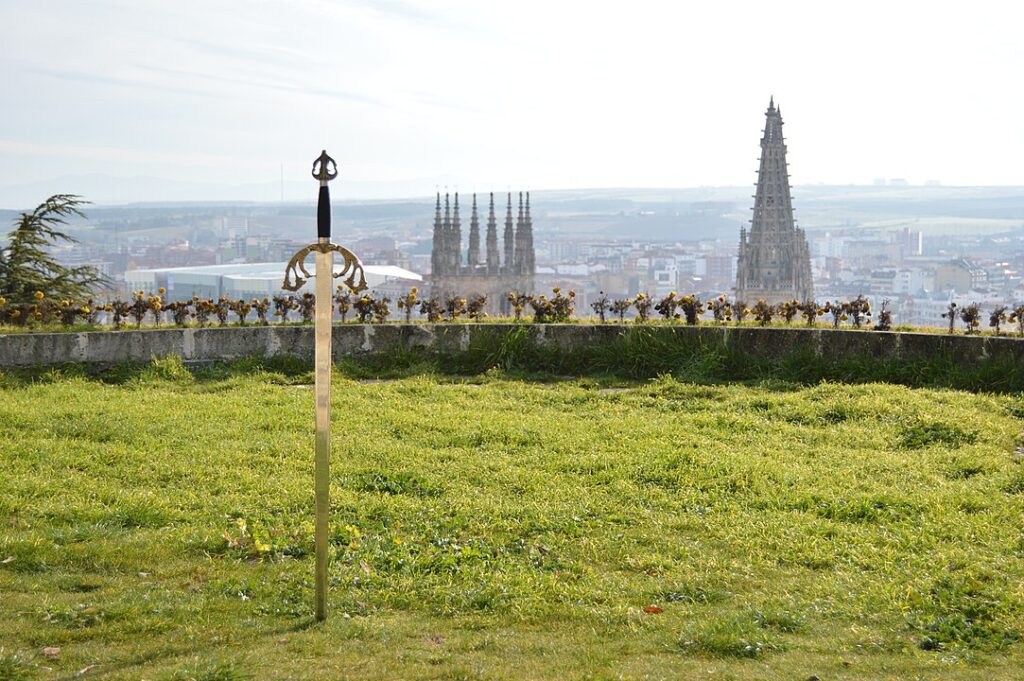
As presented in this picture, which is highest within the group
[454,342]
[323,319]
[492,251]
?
[492,251]

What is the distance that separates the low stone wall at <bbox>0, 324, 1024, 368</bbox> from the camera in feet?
37.7

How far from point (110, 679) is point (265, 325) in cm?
860

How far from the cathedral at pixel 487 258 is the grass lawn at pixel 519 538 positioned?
6475 cm

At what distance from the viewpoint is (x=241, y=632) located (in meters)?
4.83

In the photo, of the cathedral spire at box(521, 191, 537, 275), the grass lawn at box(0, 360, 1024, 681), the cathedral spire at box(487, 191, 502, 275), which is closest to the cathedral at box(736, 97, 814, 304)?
the cathedral spire at box(521, 191, 537, 275)

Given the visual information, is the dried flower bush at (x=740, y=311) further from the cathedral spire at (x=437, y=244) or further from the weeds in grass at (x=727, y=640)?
the cathedral spire at (x=437, y=244)

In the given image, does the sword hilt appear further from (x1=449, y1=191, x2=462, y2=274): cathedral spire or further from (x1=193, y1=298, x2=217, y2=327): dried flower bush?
(x1=449, y1=191, x2=462, y2=274): cathedral spire

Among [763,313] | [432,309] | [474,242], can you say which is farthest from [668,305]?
[474,242]

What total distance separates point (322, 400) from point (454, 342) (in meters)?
7.83

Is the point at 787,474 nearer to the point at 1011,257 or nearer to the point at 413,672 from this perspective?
the point at 413,672

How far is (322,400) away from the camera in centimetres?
487

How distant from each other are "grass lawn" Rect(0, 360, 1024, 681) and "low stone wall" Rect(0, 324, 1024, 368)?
53.2 inches

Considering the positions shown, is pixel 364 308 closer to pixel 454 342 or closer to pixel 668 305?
pixel 454 342

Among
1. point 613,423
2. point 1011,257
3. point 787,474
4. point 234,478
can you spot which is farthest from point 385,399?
point 1011,257
